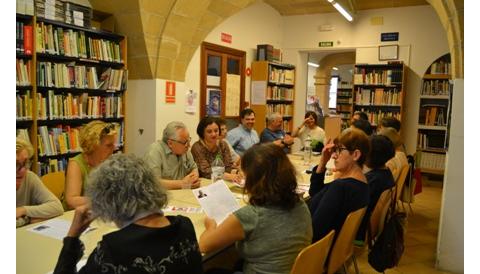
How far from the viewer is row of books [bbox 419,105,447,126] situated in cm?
739

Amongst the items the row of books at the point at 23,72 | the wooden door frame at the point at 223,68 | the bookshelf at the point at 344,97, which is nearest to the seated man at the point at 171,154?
the row of books at the point at 23,72

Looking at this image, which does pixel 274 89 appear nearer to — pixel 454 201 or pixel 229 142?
pixel 229 142

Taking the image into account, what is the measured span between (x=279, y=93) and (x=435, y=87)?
3.10m

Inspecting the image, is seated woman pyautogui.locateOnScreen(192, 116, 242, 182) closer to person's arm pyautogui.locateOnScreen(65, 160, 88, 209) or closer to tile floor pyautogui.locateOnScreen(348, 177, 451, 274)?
person's arm pyautogui.locateOnScreen(65, 160, 88, 209)

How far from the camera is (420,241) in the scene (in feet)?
14.4

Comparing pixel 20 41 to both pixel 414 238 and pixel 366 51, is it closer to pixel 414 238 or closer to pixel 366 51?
pixel 414 238

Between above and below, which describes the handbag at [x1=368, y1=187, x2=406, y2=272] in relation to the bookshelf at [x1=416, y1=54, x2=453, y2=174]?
below

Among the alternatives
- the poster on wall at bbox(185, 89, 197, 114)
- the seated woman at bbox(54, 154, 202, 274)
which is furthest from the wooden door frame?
the seated woman at bbox(54, 154, 202, 274)

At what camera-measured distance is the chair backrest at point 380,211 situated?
2.74 metres

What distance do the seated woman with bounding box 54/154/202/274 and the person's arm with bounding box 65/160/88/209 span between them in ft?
3.64

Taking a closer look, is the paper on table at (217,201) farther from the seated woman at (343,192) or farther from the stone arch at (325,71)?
the stone arch at (325,71)

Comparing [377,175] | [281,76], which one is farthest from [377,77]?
[377,175]

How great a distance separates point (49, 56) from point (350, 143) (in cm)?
317

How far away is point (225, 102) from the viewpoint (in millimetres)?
7066
